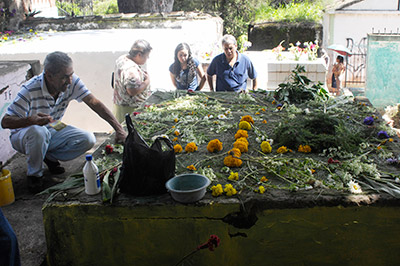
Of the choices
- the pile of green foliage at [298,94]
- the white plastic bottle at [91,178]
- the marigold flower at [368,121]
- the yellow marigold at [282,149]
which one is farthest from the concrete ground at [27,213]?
the marigold flower at [368,121]

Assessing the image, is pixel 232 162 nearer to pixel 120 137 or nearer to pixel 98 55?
pixel 120 137

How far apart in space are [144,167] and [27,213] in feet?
5.06

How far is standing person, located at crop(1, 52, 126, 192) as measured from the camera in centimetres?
386

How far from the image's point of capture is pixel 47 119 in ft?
12.3

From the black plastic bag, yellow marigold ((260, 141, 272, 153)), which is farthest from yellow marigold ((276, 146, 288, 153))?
the black plastic bag

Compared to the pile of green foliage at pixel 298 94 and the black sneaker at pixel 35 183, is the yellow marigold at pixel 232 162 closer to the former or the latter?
the black sneaker at pixel 35 183

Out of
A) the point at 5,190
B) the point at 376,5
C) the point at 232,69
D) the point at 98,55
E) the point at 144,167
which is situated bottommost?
the point at 5,190

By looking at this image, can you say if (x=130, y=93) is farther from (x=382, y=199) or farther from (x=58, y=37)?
(x=58, y=37)

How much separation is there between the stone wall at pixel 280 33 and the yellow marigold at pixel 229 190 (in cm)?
1070

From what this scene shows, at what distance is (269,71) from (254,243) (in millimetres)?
5256

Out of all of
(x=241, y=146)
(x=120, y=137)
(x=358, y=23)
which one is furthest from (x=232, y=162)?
(x=358, y=23)

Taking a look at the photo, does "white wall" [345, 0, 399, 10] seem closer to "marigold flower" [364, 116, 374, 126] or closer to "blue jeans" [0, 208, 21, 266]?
"marigold flower" [364, 116, 374, 126]

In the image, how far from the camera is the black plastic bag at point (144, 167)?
105 inches

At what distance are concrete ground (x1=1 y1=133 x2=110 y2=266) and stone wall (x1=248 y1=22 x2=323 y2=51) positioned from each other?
927cm
